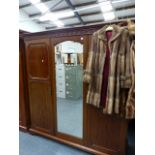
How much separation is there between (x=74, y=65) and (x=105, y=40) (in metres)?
0.63

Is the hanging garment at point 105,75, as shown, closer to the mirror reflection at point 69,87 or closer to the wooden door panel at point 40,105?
the mirror reflection at point 69,87

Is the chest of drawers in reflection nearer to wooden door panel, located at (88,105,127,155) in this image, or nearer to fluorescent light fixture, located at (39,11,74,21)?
wooden door panel, located at (88,105,127,155)

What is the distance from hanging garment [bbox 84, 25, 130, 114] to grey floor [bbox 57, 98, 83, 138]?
1.29ft

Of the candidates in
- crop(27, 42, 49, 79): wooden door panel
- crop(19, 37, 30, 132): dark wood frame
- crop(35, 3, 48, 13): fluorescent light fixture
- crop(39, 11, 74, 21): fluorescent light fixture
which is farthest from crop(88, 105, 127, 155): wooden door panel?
crop(39, 11, 74, 21): fluorescent light fixture

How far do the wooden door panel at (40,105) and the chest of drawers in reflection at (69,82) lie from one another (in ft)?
0.68

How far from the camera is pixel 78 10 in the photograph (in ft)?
15.8

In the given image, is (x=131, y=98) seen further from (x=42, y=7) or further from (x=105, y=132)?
(x=42, y=7)

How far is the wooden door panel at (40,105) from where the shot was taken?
2.49m

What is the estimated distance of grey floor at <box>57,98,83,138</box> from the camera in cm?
229

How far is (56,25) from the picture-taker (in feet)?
21.9

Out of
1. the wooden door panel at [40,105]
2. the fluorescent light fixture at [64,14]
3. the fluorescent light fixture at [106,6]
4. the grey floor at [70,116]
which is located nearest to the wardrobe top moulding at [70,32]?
the wooden door panel at [40,105]
